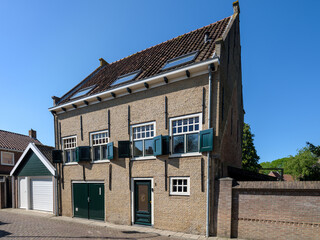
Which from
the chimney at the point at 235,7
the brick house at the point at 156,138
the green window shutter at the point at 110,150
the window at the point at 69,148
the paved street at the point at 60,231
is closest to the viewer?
the paved street at the point at 60,231

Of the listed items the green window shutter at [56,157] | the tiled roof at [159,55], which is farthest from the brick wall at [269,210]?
the green window shutter at [56,157]

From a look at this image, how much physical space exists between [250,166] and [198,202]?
74.2 ft

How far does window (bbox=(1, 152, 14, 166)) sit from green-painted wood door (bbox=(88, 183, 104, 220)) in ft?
53.5

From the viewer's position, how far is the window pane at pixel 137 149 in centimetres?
1018

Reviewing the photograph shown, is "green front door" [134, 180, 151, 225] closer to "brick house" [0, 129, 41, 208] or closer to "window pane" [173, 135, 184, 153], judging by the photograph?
"window pane" [173, 135, 184, 153]

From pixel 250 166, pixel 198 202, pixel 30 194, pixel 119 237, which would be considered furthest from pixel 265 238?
pixel 250 166

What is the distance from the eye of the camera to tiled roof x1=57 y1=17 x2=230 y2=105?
1044 cm

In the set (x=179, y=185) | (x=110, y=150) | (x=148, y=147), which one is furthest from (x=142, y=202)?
(x=110, y=150)

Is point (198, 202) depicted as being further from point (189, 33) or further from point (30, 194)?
point (30, 194)

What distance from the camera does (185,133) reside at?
9000mm

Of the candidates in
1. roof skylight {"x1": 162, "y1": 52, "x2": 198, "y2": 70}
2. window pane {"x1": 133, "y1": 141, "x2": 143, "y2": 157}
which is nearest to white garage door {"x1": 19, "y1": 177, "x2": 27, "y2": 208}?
window pane {"x1": 133, "y1": 141, "x2": 143, "y2": 157}

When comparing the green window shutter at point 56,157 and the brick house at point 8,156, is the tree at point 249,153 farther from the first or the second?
the brick house at point 8,156

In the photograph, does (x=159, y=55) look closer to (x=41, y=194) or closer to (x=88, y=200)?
(x=88, y=200)

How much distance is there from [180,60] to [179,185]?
6.01 meters
